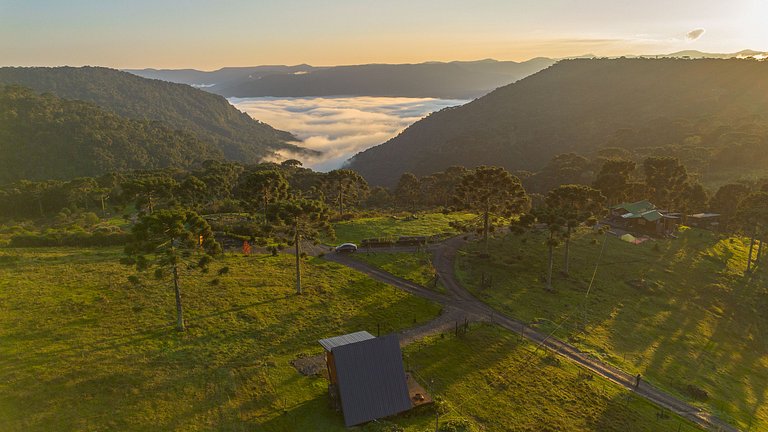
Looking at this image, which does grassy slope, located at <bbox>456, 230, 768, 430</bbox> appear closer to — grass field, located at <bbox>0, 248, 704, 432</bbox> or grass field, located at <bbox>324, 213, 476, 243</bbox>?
grass field, located at <bbox>0, 248, 704, 432</bbox>

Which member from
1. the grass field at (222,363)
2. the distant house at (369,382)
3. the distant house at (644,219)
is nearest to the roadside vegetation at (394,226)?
the grass field at (222,363)

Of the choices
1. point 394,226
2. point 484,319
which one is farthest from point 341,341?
point 394,226

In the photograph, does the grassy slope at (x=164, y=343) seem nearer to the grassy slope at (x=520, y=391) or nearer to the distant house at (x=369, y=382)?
the distant house at (x=369, y=382)

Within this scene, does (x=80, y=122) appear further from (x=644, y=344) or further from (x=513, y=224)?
(x=644, y=344)

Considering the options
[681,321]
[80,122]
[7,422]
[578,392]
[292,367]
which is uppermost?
[80,122]

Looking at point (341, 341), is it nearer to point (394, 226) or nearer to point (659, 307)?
point (659, 307)

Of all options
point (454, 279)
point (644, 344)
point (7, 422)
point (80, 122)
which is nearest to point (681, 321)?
point (644, 344)
